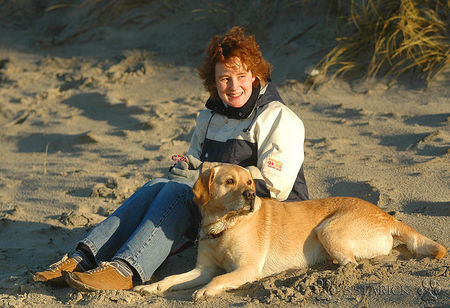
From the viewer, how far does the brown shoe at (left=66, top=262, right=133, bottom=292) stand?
3504 mm

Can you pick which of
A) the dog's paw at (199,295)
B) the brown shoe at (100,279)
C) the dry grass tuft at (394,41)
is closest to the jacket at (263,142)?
the dog's paw at (199,295)

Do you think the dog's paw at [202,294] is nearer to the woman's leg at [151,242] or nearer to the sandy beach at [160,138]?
the sandy beach at [160,138]

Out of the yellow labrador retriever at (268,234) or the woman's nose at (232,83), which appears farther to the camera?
the woman's nose at (232,83)

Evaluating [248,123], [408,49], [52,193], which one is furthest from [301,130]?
[408,49]

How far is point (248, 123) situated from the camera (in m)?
4.05

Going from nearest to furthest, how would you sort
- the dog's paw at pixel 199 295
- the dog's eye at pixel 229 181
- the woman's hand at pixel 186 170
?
the dog's paw at pixel 199 295 → the dog's eye at pixel 229 181 → the woman's hand at pixel 186 170

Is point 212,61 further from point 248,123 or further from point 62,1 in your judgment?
point 62,1

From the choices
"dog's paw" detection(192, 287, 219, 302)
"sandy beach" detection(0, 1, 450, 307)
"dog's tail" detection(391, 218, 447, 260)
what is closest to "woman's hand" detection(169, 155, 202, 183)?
"sandy beach" detection(0, 1, 450, 307)

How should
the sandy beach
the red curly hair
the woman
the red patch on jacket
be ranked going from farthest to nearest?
1. the red curly hair
2. the red patch on jacket
3. the woman
4. the sandy beach

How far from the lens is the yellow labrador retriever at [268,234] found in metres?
3.59

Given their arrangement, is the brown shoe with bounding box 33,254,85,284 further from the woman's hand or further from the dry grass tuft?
the dry grass tuft

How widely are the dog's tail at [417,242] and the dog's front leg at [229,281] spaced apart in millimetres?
922

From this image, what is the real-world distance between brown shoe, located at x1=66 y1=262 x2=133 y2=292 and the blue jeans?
0.10 metres

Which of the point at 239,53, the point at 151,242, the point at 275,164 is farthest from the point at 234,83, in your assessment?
the point at 151,242
